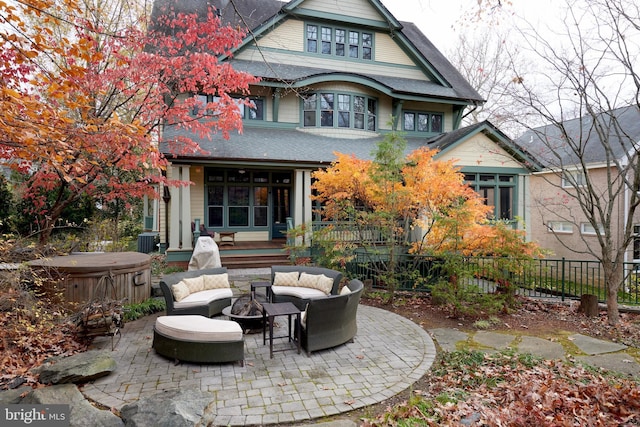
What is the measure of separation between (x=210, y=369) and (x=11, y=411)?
204 cm

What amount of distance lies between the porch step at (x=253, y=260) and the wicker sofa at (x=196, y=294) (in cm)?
451

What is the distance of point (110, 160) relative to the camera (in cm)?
768

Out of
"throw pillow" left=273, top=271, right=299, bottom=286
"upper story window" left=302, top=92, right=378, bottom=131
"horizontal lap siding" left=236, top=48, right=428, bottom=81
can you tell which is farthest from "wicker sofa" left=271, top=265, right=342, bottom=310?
"horizontal lap siding" left=236, top=48, right=428, bottom=81

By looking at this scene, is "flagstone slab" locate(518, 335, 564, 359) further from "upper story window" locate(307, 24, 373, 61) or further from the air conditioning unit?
the air conditioning unit

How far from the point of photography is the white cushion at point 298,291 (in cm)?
697

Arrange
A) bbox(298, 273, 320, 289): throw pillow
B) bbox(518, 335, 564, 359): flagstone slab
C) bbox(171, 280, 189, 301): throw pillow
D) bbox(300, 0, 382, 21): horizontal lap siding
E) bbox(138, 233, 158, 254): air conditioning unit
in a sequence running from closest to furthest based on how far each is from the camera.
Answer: bbox(518, 335, 564, 359): flagstone slab, bbox(171, 280, 189, 301): throw pillow, bbox(298, 273, 320, 289): throw pillow, bbox(138, 233, 158, 254): air conditioning unit, bbox(300, 0, 382, 21): horizontal lap siding

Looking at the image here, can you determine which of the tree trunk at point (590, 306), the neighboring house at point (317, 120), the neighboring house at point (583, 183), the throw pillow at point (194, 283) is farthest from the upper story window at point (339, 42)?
the tree trunk at point (590, 306)

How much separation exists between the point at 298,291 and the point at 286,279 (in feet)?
1.72

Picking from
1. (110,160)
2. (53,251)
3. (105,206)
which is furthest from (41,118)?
(105,206)

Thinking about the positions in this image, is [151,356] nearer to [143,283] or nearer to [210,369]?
[210,369]

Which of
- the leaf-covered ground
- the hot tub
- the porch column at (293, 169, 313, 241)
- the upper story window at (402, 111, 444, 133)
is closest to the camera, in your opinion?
the leaf-covered ground

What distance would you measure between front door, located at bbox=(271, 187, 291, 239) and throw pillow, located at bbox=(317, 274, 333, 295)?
23.9 feet

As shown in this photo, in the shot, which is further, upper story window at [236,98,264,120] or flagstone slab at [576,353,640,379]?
upper story window at [236,98,264,120]

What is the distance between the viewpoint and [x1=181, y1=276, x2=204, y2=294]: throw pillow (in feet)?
21.8
